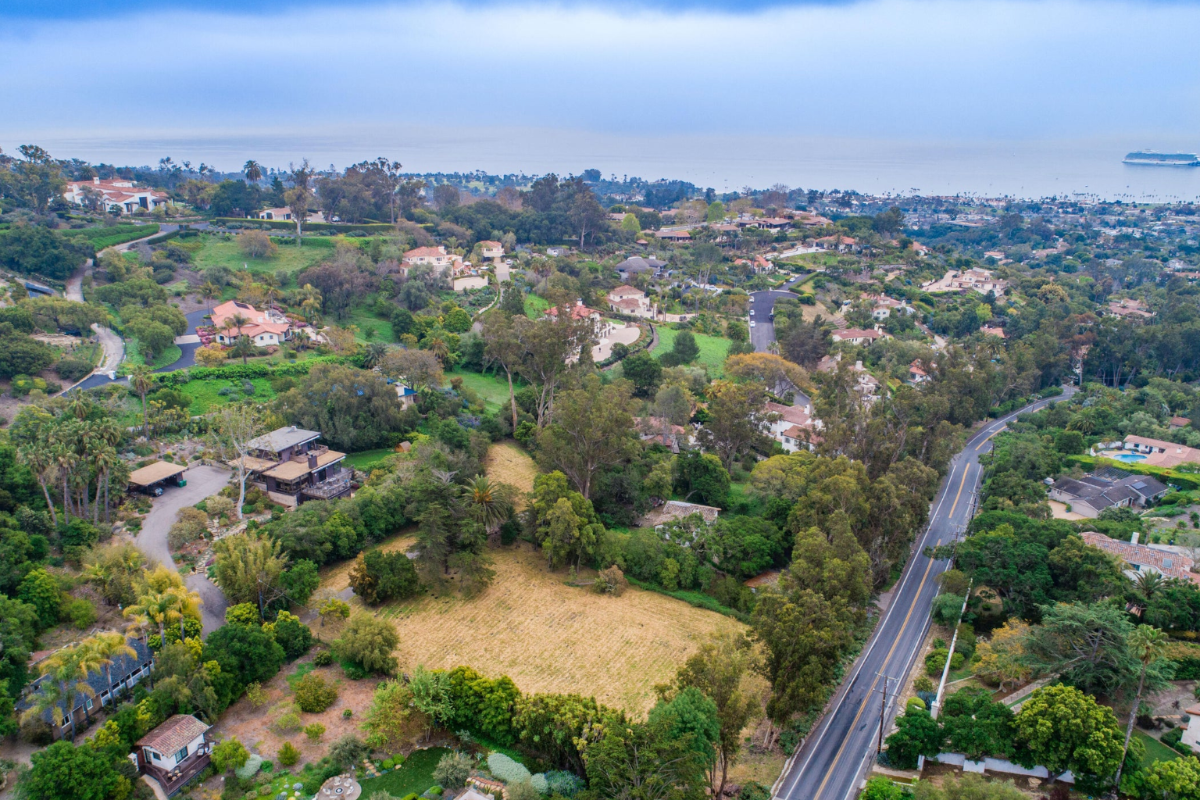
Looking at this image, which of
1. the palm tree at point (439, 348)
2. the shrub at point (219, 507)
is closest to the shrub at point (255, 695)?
the shrub at point (219, 507)

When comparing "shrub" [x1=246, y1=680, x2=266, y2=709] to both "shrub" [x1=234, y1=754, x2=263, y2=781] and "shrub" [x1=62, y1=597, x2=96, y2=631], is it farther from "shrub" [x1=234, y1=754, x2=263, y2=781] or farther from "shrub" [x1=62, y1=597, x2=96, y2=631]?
"shrub" [x1=62, y1=597, x2=96, y2=631]

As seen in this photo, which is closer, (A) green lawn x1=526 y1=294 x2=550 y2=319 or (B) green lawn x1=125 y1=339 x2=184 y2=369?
(B) green lawn x1=125 y1=339 x2=184 y2=369

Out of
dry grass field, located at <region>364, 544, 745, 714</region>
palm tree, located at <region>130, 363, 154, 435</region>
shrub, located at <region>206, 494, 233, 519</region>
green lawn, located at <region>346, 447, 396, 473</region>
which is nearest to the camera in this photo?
dry grass field, located at <region>364, 544, 745, 714</region>

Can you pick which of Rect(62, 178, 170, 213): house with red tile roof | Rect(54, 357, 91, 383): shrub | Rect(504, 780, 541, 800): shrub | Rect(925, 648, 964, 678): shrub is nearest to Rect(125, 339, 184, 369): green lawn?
Rect(54, 357, 91, 383): shrub

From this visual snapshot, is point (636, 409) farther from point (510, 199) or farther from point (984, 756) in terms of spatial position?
point (510, 199)

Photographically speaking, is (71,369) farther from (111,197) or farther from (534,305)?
(111,197)

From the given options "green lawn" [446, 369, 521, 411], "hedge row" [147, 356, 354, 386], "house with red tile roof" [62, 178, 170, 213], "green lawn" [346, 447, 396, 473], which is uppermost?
"house with red tile roof" [62, 178, 170, 213]

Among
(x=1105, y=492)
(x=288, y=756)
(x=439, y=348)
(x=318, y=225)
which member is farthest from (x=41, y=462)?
(x=318, y=225)
